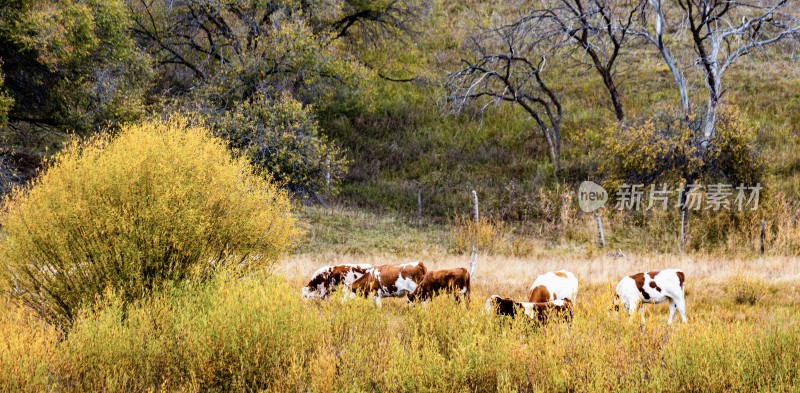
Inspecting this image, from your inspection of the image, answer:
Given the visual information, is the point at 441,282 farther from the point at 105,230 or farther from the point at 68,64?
the point at 68,64

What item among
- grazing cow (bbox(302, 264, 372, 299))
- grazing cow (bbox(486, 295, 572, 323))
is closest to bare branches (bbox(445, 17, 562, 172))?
grazing cow (bbox(302, 264, 372, 299))

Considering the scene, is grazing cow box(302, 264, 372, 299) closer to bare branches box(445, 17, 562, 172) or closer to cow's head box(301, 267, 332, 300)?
cow's head box(301, 267, 332, 300)

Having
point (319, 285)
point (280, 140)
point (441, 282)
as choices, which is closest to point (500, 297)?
point (441, 282)

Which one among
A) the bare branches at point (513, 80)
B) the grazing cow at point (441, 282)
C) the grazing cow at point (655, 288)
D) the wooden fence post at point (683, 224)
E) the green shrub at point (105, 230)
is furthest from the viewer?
the bare branches at point (513, 80)

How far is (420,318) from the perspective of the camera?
321 inches

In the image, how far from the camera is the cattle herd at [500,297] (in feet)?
26.8

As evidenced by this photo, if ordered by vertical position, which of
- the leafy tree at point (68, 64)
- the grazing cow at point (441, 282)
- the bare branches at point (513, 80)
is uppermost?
the bare branches at point (513, 80)

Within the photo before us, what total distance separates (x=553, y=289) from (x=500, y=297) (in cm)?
160

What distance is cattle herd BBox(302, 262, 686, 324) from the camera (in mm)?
8180

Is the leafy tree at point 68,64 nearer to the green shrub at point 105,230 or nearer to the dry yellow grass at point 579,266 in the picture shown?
the dry yellow grass at point 579,266

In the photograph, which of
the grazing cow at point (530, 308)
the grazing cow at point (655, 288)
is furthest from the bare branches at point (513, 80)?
the grazing cow at point (530, 308)

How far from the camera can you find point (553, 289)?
964cm

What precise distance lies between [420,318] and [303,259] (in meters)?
8.59

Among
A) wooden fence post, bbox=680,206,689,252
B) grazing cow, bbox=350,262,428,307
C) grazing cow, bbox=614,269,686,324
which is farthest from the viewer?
wooden fence post, bbox=680,206,689,252
